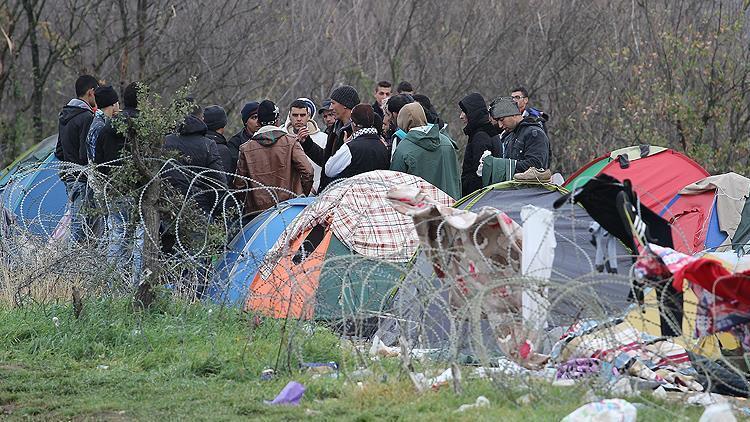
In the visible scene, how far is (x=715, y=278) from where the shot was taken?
5.62 m

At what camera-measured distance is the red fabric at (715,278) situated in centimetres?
561

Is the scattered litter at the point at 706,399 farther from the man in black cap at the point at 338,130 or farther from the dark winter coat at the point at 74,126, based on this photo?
the dark winter coat at the point at 74,126

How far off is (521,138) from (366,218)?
8.04 ft

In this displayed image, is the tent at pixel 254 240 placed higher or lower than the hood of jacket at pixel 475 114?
lower

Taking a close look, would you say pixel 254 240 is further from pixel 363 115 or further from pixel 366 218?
pixel 363 115

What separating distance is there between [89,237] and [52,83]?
14.7 m

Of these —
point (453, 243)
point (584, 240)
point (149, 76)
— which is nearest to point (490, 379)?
point (453, 243)

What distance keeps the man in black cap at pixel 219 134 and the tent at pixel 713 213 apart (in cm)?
413

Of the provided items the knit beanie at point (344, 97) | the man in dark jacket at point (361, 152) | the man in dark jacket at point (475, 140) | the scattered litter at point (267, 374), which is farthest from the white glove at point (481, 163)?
the scattered litter at point (267, 374)

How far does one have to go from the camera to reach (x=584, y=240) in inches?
355

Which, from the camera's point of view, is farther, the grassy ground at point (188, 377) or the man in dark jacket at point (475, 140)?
the man in dark jacket at point (475, 140)

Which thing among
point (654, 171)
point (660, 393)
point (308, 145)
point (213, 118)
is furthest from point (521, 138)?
point (660, 393)

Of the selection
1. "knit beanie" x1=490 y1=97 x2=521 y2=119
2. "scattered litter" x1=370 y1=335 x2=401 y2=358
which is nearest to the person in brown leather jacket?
"knit beanie" x1=490 y1=97 x2=521 y2=119

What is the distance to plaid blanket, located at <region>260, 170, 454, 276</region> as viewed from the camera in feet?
30.2
